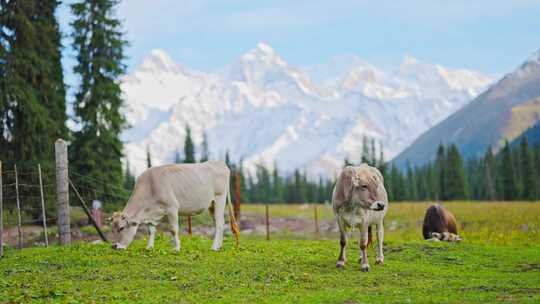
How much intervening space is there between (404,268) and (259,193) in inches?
5718

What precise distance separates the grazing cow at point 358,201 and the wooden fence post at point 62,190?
9442 millimetres

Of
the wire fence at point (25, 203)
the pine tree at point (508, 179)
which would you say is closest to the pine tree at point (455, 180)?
the pine tree at point (508, 179)

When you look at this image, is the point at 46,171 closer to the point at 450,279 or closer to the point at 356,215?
the point at 356,215

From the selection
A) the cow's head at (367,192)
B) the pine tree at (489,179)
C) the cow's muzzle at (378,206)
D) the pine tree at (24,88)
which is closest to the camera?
the cow's muzzle at (378,206)

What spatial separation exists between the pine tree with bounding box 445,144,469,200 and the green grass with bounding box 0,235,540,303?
83.3 m

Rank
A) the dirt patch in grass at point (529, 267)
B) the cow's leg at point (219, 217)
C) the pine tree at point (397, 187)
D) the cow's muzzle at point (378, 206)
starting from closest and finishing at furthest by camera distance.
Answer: the cow's muzzle at point (378, 206), the dirt patch in grass at point (529, 267), the cow's leg at point (219, 217), the pine tree at point (397, 187)

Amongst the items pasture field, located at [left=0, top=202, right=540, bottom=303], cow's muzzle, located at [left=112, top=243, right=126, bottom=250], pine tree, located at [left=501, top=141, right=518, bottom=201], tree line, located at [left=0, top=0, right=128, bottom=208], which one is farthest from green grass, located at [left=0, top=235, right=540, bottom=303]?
pine tree, located at [left=501, top=141, right=518, bottom=201]

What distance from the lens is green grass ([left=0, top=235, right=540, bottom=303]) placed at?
11211mm

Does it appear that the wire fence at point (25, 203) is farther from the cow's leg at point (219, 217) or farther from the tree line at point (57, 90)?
the cow's leg at point (219, 217)

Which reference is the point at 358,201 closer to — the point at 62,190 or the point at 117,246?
the point at 117,246

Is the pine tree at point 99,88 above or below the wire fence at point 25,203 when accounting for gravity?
above

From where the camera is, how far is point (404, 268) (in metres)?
15.2

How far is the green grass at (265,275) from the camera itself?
1121 centimetres

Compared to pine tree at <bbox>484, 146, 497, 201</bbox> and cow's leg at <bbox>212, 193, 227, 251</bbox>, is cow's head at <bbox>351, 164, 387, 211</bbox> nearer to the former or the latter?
cow's leg at <bbox>212, 193, 227, 251</bbox>
